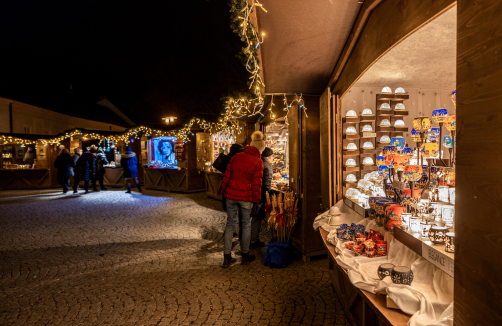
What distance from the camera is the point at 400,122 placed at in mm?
5062

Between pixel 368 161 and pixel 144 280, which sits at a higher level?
pixel 368 161

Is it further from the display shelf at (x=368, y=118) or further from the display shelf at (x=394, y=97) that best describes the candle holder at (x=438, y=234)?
the display shelf at (x=394, y=97)

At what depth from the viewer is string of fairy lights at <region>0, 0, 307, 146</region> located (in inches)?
111

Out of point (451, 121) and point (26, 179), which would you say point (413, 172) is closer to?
point (451, 121)

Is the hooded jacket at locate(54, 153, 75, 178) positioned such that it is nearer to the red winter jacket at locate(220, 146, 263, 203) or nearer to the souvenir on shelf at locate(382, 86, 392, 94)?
the red winter jacket at locate(220, 146, 263, 203)

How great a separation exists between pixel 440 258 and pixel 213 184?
8317mm

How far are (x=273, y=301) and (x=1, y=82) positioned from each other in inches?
780

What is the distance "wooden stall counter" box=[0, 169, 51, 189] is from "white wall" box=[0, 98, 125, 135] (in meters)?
4.22

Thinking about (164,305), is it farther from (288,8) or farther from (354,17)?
(354,17)

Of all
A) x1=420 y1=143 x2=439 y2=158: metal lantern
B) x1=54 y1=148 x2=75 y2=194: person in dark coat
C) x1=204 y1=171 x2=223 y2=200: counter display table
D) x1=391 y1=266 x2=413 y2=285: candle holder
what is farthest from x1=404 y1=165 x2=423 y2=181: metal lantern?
x1=54 y1=148 x2=75 y2=194: person in dark coat

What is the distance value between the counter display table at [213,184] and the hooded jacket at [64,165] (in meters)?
5.86

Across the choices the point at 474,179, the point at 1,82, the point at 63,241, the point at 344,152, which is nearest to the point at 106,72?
the point at 1,82

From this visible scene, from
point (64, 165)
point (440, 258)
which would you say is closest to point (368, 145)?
point (440, 258)

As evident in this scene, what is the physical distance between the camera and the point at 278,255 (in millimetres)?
4164
